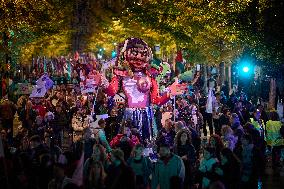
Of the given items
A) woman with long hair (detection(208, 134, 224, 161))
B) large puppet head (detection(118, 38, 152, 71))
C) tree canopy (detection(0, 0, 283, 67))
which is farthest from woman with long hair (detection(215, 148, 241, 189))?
tree canopy (detection(0, 0, 283, 67))

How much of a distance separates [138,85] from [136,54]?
0.87 metres

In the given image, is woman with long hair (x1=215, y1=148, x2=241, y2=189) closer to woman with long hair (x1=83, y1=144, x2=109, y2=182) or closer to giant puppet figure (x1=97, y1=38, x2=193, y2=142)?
woman with long hair (x1=83, y1=144, x2=109, y2=182)

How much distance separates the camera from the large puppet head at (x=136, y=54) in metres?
15.8

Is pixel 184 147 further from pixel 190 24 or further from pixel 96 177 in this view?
pixel 190 24

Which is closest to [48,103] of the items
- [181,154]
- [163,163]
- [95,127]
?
[95,127]

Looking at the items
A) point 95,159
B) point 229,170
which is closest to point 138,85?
point 95,159

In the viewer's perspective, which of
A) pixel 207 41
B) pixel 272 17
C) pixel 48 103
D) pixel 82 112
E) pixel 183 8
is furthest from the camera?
pixel 207 41

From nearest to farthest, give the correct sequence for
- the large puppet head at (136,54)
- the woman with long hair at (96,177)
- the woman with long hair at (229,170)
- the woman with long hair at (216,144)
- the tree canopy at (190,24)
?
the woman with long hair at (96,177) → the woman with long hair at (229,170) → the woman with long hair at (216,144) → the large puppet head at (136,54) → the tree canopy at (190,24)

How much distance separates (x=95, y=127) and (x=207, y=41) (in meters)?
16.2

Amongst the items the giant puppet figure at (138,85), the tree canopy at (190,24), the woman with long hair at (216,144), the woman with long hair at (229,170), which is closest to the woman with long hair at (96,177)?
the woman with long hair at (229,170)

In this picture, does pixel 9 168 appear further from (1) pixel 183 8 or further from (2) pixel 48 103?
(1) pixel 183 8

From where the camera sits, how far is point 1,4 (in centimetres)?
2205

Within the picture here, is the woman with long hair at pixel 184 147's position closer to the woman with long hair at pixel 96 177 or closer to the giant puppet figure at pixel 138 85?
the woman with long hair at pixel 96 177

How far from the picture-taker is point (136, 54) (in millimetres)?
15750
